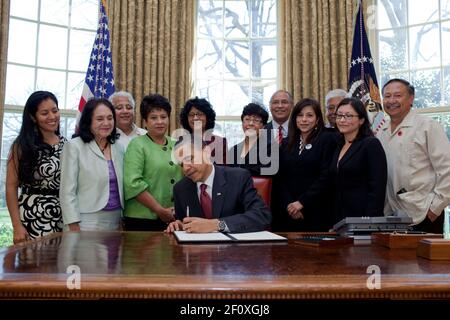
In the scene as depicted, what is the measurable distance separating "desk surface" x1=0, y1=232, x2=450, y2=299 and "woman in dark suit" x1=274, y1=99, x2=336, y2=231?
4.46 ft

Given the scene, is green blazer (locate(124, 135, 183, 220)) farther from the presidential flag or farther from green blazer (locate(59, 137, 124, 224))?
the presidential flag

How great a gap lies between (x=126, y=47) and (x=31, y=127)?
2792 millimetres

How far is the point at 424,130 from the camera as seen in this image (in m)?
2.78

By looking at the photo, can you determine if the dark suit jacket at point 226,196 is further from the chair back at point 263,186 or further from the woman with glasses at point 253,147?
the woman with glasses at point 253,147

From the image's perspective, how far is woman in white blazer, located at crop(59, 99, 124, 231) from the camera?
8.47 ft

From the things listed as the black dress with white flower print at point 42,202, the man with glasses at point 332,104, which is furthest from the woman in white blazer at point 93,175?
the man with glasses at point 332,104

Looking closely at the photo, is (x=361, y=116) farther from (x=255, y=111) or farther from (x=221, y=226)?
(x=221, y=226)

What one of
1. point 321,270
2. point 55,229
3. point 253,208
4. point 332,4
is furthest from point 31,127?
point 332,4

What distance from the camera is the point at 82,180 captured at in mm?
2641

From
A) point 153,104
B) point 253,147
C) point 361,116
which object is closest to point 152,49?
point 153,104

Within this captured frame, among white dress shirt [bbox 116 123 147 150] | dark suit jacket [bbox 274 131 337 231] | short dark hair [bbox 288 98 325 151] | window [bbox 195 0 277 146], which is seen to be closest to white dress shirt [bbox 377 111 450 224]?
dark suit jacket [bbox 274 131 337 231]

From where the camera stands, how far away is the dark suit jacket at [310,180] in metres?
2.91

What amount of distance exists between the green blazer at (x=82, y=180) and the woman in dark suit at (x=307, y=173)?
3.41 feet

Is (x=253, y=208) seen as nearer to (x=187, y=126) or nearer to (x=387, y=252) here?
(x=387, y=252)
